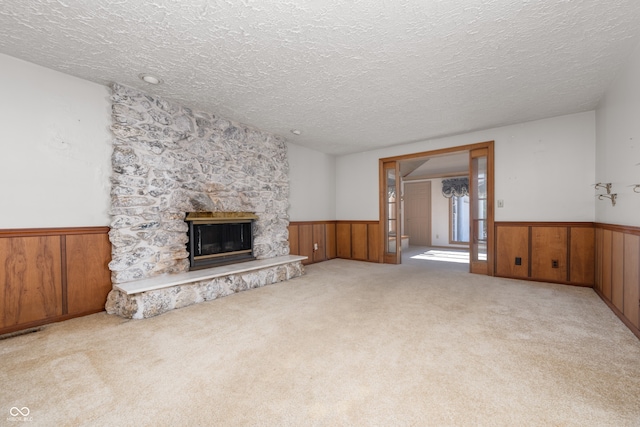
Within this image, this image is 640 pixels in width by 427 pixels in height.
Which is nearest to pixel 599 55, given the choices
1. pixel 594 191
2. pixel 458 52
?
pixel 458 52

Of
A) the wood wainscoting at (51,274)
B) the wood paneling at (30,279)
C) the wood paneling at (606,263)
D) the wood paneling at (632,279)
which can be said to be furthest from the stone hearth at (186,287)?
the wood paneling at (606,263)

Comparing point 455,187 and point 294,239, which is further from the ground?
point 455,187

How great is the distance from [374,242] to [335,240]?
0.97m

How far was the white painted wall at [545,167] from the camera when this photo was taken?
3.67m

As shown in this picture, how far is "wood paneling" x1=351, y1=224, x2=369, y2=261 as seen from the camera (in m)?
5.80

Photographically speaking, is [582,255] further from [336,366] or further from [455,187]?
[455,187]

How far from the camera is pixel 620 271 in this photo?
2.57m

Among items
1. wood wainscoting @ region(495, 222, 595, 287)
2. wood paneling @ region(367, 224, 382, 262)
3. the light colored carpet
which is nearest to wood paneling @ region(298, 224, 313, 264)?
wood paneling @ region(367, 224, 382, 262)

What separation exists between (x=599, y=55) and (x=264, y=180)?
4.03 m

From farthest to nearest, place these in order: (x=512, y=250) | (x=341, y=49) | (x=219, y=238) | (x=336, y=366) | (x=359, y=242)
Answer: (x=359, y=242) < (x=512, y=250) < (x=219, y=238) < (x=341, y=49) < (x=336, y=366)

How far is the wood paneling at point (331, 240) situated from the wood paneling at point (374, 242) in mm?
840

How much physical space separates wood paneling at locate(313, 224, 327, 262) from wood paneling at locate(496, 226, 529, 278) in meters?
3.17

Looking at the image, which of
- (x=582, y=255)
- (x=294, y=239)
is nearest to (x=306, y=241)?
(x=294, y=239)

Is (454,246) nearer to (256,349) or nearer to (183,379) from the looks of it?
(256,349)
